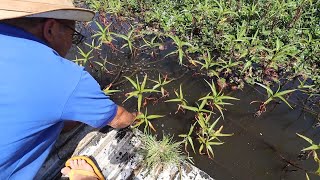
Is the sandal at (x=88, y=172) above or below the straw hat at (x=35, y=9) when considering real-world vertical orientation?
below

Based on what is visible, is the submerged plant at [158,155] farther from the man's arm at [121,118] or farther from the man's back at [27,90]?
the man's back at [27,90]

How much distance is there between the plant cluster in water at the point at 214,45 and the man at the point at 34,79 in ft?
5.28

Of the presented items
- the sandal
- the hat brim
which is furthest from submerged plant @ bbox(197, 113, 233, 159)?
the hat brim

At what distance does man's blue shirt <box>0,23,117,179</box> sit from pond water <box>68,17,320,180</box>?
1.72 meters

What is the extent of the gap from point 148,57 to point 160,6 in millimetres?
1000

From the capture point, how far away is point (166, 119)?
A: 10.7 feet

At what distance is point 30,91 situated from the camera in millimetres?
1390

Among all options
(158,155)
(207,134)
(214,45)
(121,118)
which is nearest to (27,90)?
(121,118)

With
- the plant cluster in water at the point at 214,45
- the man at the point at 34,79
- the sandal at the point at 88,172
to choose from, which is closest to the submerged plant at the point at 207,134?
the plant cluster in water at the point at 214,45

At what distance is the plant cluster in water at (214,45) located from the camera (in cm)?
346

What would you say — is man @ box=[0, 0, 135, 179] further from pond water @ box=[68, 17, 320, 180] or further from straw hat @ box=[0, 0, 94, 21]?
pond water @ box=[68, 17, 320, 180]

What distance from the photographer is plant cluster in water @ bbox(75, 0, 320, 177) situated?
3.46 metres

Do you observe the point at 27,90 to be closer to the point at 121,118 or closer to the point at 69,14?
the point at 69,14

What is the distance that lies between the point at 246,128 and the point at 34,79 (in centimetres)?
235
